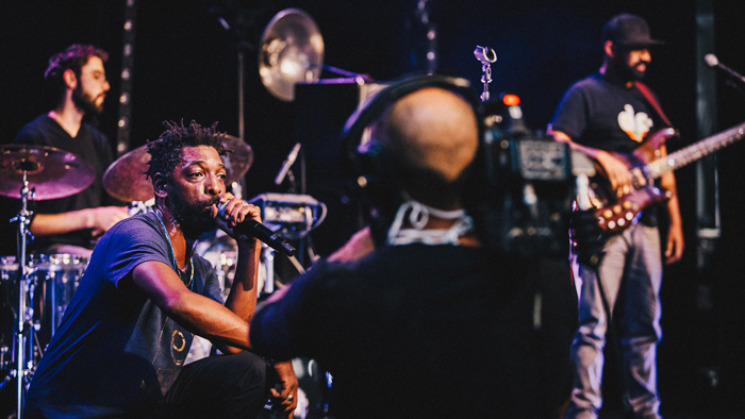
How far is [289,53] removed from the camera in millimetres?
6188

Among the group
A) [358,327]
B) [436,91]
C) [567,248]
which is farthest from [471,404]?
[436,91]

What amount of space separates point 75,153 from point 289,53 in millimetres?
2223

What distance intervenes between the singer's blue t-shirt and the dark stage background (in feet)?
10.2

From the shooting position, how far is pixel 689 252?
5.55m

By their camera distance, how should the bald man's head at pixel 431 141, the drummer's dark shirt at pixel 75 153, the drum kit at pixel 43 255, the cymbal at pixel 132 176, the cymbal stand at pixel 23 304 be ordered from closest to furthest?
the bald man's head at pixel 431 141 < the cymbal at pixel 132 176 < the drum kit at pixel 43 255 < the cymbal stand at pixel 23 304 < the drummer's dark shirt at pixel 75 153

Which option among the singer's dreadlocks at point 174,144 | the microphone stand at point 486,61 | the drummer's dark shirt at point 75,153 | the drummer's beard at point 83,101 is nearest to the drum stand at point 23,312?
the drummer's dark shirt at point 75,153

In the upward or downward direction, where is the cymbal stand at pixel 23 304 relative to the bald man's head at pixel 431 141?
downward

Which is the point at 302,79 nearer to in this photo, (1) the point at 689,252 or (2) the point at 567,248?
(1) the point at 689,252

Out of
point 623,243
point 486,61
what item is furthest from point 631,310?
point 486,61

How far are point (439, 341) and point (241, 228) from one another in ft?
4.72

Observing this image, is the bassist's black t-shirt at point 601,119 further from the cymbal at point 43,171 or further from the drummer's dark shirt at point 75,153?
the drummer's dark shirt at point 75,153

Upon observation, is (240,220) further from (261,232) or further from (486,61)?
(486,61)

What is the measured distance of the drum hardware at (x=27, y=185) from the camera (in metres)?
3.86

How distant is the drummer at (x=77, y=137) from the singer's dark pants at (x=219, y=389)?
1.91 metres
